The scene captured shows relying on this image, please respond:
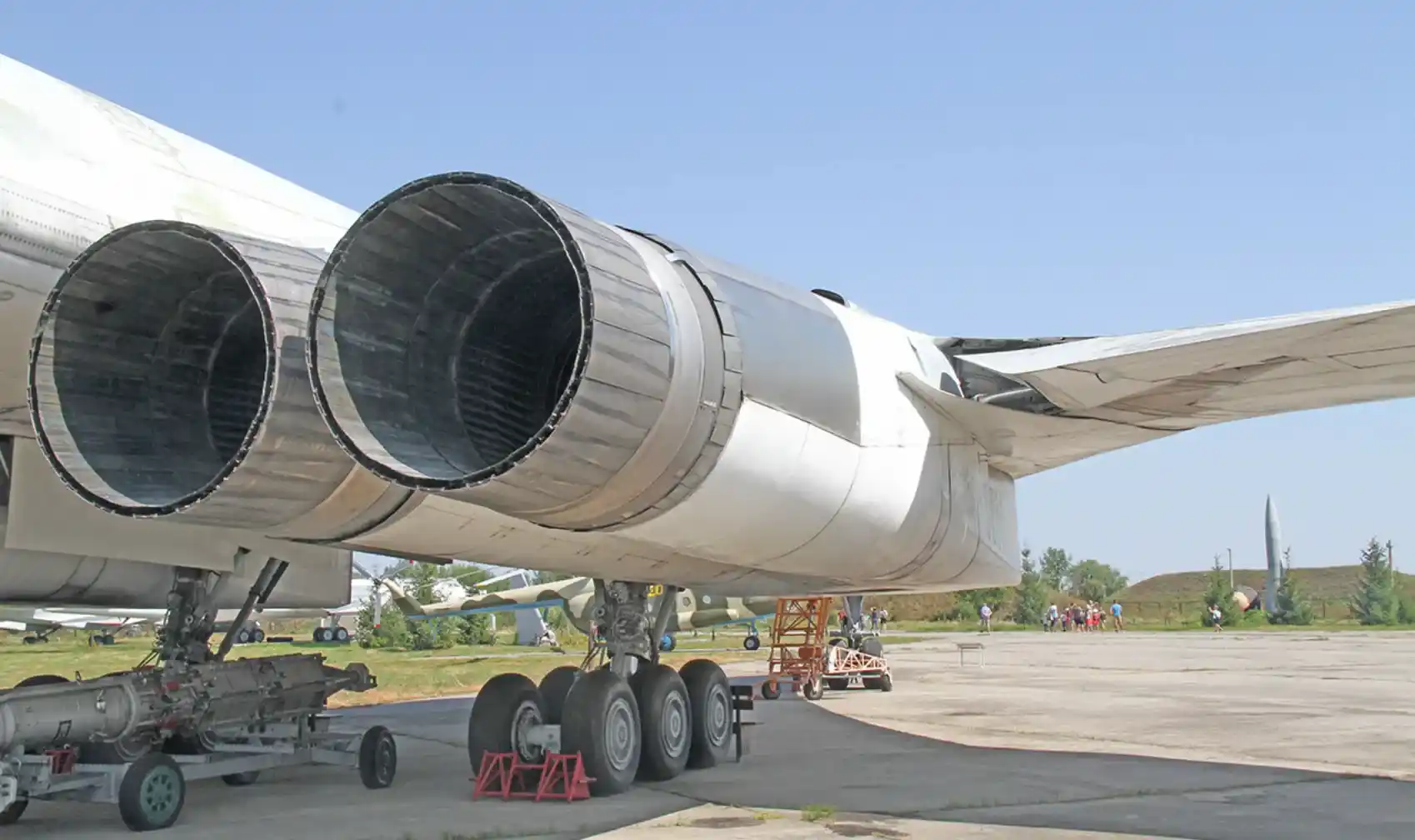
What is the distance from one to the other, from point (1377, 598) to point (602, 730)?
51.0 metres

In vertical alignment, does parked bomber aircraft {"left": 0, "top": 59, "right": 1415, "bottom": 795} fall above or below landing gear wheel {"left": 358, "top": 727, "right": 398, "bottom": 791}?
above

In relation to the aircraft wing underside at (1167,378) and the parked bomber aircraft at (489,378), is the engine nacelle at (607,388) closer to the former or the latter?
the parked bomber aircraft at (489,378)

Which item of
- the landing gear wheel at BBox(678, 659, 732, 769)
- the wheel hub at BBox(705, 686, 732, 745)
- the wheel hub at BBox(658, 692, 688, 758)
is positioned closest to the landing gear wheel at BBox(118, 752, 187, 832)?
the wheel hub at BBox(658, 692, 688, 758)

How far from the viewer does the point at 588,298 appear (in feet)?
14.2

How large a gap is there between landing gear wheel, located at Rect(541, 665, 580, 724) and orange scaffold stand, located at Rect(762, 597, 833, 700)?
27.7ft

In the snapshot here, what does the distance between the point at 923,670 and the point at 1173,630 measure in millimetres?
24268

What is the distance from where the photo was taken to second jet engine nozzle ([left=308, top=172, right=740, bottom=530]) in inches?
173

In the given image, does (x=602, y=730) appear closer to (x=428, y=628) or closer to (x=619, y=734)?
(x=619, y=734)

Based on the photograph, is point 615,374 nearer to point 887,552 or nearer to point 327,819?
point 887,552

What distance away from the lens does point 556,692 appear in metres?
9.09

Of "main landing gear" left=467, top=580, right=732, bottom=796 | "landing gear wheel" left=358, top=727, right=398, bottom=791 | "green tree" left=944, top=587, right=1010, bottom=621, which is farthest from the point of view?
"green tree" left=944, top=587, right=1010, bottom=621

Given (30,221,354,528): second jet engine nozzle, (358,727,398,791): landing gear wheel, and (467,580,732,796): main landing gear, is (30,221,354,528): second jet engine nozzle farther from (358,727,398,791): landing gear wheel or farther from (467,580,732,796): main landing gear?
(358,727,398,791): landing gear wheel

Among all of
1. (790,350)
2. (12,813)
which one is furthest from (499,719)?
(790,350)

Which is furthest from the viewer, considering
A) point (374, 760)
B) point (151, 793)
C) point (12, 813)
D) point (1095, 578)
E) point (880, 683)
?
point (1095, 578)
